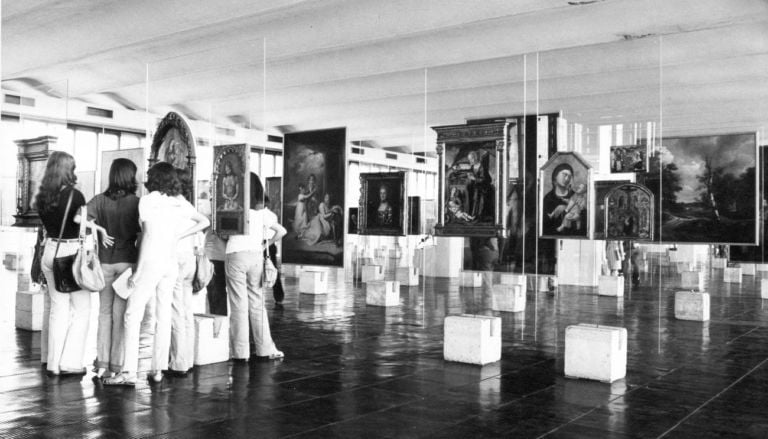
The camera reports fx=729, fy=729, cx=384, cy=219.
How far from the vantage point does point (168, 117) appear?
35.5ft

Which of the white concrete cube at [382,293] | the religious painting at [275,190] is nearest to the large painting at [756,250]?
the white concrete cube at [382,293]

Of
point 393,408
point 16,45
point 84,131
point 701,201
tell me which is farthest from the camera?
point 84,131

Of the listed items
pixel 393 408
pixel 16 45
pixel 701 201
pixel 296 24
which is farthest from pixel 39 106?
pixel 701 201

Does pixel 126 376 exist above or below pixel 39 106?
below

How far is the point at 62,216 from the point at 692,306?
13.1 metres

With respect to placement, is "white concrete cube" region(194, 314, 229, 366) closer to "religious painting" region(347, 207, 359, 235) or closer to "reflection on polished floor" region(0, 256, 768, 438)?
"reflection on polished floor" region(0, 256, 768, 438)

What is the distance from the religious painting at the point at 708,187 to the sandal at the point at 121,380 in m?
9.76

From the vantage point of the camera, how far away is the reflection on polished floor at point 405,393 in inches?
268

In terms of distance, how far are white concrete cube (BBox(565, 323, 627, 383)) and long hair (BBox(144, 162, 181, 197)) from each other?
17.7 ft

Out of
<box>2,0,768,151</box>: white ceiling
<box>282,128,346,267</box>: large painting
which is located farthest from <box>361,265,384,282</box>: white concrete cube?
<box>282,128,346,267</box>: large painting

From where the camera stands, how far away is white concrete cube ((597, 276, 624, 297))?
2103cm

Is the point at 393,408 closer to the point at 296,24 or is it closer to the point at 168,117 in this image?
the point at 168,117

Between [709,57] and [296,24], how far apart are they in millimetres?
Result: 8820

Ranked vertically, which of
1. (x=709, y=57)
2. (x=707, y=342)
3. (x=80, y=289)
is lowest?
(x=707, y=342)
